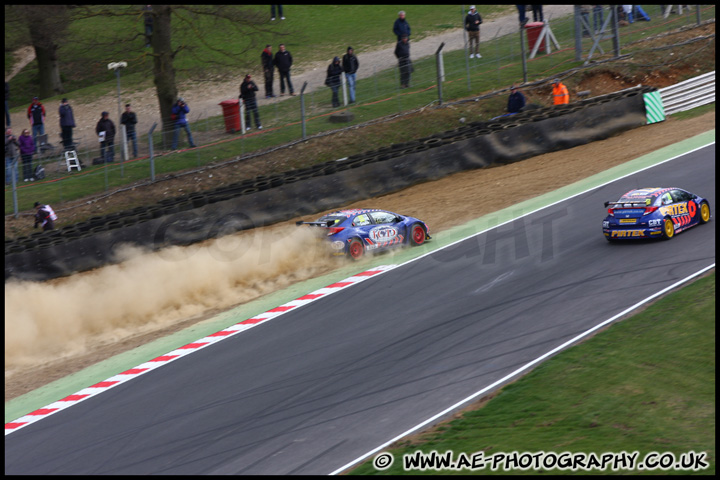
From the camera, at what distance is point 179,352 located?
1383 centimetres

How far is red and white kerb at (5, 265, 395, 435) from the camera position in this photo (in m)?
12.1

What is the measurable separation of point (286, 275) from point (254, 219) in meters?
3.99

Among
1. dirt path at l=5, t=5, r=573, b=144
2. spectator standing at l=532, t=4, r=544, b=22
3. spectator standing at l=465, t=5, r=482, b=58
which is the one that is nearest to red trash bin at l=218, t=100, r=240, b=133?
dirt path at l=5, t=5, r=573, b=144

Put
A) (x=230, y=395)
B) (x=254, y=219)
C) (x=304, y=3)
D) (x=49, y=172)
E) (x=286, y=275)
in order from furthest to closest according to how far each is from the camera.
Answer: (x=304, y=3) < (x=49, y=172) < (x=254, y=219) < (x=286, y=275) < (x=230, y=395)

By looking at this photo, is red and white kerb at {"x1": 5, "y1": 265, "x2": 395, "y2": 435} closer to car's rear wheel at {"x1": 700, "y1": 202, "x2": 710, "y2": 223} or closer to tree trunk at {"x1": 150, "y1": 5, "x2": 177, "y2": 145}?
car's rear wheel at {"x1": 700, "y1": 202, "x2": 710, "y2": 223}

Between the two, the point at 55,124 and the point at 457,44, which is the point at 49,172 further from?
the point at 457,44

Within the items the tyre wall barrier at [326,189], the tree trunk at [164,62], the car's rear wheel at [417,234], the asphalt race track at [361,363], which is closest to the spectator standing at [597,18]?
the tyre wall barrier at [326,189]

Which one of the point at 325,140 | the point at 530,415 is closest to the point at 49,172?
the point at 325,140

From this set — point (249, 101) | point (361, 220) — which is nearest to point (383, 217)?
point (361, 220)

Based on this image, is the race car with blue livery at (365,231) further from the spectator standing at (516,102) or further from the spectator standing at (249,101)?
the spectator standing at (516,102)

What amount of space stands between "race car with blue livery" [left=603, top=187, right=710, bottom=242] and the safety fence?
11.1 m

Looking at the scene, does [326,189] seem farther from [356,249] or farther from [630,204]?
[630,204]

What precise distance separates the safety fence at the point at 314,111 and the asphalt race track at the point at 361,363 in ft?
34.2

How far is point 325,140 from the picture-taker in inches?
1009
